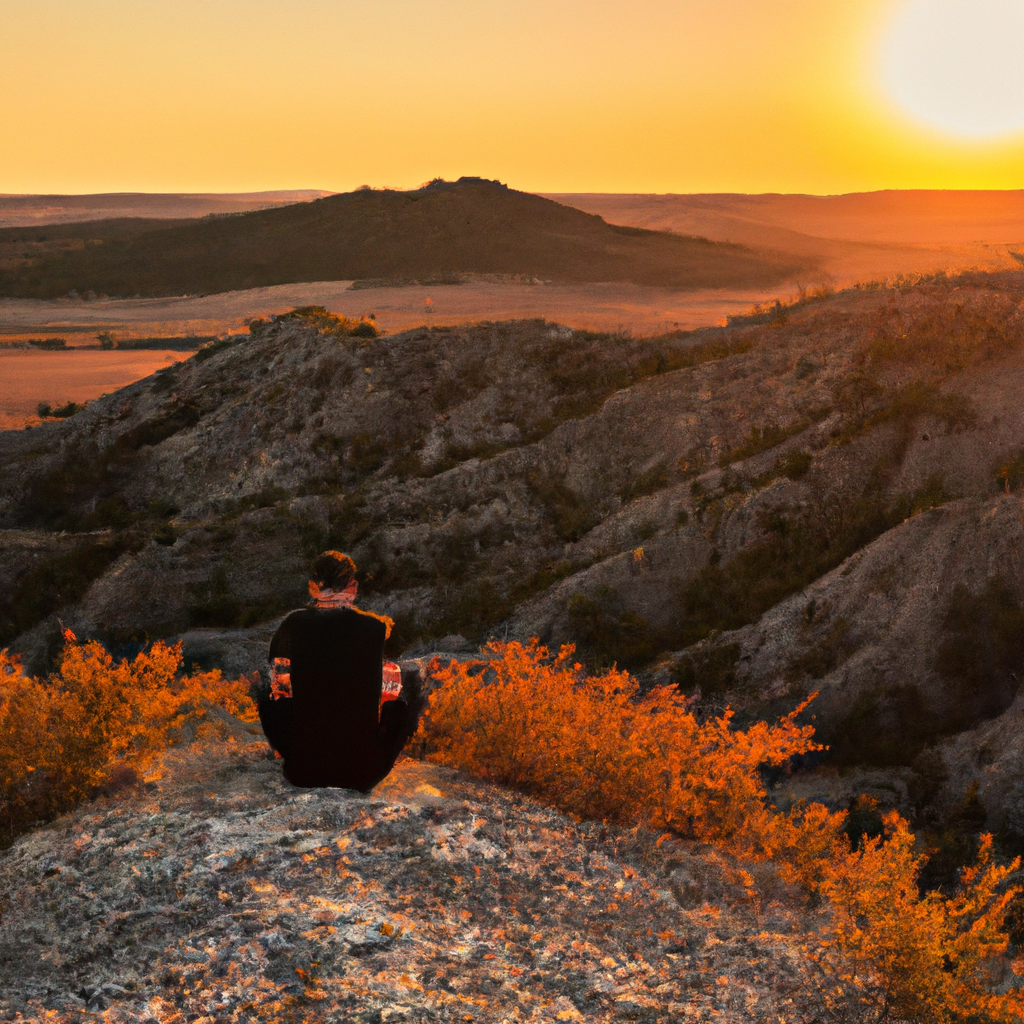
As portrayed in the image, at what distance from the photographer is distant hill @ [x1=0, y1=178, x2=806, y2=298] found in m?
67.6

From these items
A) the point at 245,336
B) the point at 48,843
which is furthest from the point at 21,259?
the point at 48,843

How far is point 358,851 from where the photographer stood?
5195 mm

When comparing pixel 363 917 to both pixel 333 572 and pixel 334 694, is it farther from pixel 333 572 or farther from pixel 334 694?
pixel 333 572

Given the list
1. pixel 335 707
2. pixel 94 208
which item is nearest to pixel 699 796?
pixel 335 707

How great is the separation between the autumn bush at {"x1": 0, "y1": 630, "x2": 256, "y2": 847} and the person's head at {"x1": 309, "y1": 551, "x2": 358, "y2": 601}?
188cm

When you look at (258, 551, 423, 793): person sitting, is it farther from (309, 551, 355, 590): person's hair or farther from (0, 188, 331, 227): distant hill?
(0, 188, 331, 227): distant hill

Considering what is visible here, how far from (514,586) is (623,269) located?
52.5m

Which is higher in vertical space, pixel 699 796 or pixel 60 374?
pixel 60 374

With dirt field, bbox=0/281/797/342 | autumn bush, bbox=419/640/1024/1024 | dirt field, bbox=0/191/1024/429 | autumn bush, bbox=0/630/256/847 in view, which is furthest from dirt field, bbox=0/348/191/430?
autumn bush, bbox=419/640/1024/1024

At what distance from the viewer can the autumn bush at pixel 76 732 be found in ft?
18.7

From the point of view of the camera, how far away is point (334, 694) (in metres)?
5.32

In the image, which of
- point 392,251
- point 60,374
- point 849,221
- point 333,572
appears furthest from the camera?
point 849,221

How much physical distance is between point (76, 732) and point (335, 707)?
193 cm

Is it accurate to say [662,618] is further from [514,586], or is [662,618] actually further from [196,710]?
[196,710]
